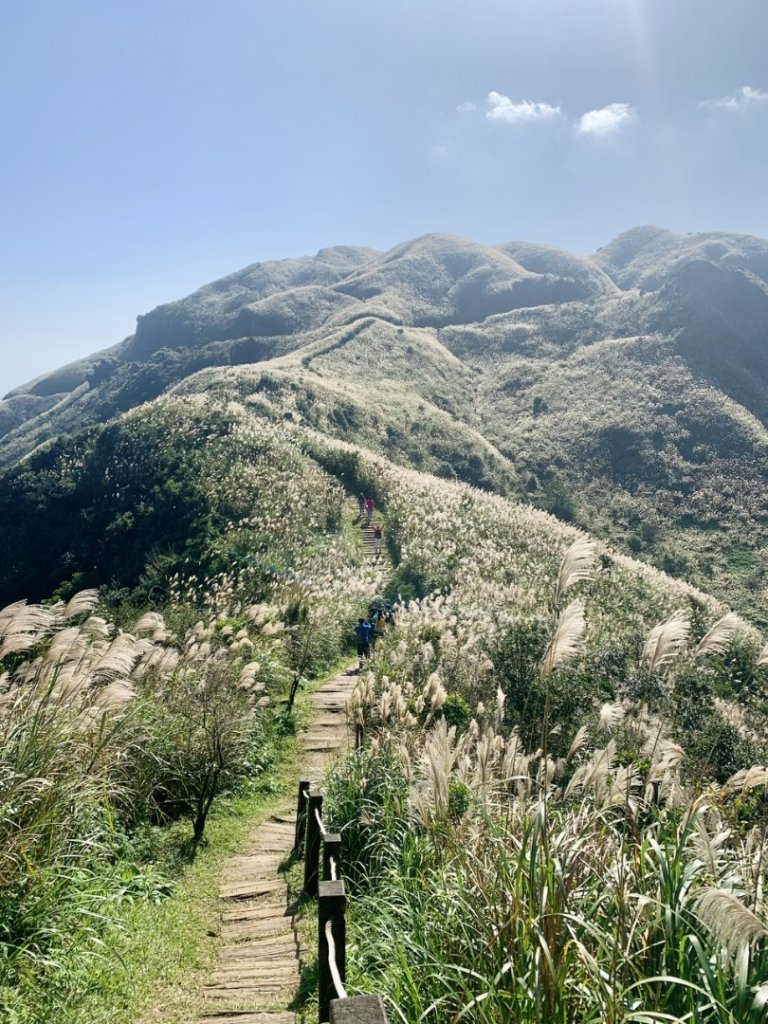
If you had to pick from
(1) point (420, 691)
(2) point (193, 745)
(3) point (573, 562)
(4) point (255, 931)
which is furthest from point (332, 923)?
(1) point (420, 691)

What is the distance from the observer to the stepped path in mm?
4074

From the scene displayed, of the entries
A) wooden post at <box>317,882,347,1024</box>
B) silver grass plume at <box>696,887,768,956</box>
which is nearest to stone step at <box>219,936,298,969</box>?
wooden post at <box>317,882,347,1024</box>

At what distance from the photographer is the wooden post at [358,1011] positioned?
2.00 metres

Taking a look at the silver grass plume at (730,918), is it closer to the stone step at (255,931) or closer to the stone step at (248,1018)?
the stone step at (248,1018)

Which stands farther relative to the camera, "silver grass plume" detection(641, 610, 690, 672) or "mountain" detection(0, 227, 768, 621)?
"mountain" detection(0, 227, 768, 621)

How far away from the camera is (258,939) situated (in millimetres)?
5074

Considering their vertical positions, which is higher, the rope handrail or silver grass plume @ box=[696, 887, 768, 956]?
silver grass plume @ box=[696, 887, 768, 956]

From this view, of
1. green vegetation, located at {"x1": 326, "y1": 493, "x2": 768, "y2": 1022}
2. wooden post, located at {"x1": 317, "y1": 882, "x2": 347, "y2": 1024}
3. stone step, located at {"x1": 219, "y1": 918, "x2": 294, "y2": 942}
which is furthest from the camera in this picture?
stone step, located at {"x1": 219, "y1": 918, "x2": 294, "y2": 942}

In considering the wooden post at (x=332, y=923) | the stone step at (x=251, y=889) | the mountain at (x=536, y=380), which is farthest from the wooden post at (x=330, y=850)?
the mountain at (x=536, y=380)

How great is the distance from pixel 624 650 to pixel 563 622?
39.5 feet

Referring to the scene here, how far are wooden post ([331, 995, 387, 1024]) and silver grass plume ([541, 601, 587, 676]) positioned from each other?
1976 millimetres

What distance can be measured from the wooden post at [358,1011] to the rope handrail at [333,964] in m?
0.35

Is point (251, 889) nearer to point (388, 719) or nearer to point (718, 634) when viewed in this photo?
point (388, 719)

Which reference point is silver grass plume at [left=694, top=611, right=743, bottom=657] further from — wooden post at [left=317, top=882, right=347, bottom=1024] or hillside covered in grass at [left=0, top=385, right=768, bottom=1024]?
wooden post at [left=317, top=882, right=347, bottom=1024]
